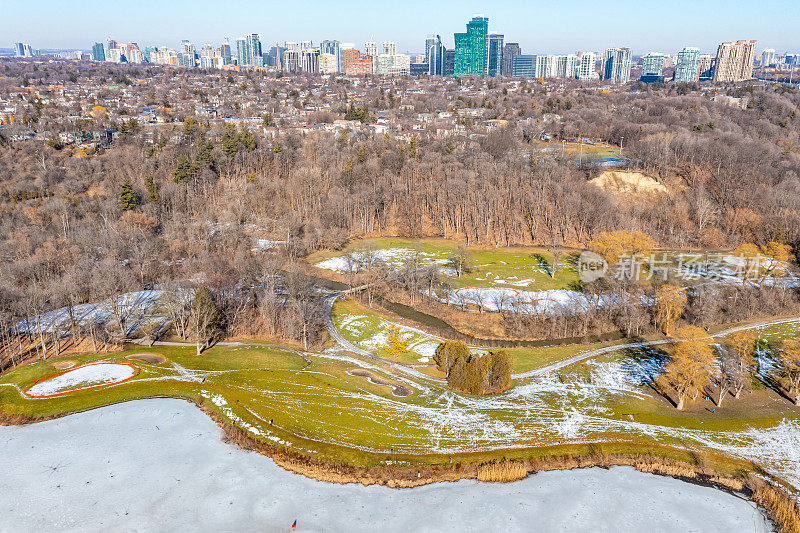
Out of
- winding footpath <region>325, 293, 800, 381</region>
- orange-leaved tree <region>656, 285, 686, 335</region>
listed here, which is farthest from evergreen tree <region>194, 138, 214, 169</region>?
orange-leaved tree <region>656, 285, 686, 335</region>

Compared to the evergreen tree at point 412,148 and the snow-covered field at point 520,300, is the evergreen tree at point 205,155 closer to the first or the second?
the evergreen tree at point 412,148

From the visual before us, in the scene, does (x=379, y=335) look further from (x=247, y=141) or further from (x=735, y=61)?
(x=735, y=61)


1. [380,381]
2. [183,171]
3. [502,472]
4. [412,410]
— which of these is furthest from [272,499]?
[183,171]

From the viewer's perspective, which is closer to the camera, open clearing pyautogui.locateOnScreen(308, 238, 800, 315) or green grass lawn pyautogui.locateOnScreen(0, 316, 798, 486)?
green grass lawn pyautogui.locateOnScreen(0, 316, 798, 486)

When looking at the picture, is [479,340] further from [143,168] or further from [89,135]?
[89,135]

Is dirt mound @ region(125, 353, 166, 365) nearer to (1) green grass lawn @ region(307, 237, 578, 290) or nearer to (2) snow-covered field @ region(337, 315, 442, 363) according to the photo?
(2) snow-covered field @ region(337, 315, 442, 363)

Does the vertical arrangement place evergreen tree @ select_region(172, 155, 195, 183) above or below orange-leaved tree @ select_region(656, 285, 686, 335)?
above
